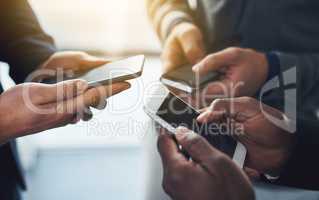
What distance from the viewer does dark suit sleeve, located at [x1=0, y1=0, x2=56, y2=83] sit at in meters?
0.67

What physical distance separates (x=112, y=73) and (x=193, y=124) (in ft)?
0.46

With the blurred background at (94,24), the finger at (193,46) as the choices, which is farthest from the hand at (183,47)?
the blurred background at (94,24)

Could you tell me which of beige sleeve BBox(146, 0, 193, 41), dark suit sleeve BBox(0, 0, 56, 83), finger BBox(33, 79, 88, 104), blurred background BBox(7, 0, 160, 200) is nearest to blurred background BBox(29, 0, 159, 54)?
blurred background BBox(7, 0, 160, 200)

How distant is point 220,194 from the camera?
46 cm

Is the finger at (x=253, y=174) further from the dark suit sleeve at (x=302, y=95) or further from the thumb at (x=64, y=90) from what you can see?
the thumb at (x=64, y=90)

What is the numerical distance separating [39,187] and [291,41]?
29.5 inches

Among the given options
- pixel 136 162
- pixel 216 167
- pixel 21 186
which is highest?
pixel 216 167

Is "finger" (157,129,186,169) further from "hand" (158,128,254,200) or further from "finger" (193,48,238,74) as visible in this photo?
"finger" (193,48,238,74)

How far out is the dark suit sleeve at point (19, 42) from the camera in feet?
2.20

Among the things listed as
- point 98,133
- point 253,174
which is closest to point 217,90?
point 253,174

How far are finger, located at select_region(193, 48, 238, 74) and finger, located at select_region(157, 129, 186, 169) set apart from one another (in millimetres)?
144

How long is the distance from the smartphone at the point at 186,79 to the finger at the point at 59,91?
6.3 inches

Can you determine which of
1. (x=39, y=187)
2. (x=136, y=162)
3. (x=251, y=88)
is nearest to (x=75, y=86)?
(x=251, y=88)

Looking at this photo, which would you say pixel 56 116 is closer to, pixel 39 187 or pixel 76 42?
pixel 39 187
